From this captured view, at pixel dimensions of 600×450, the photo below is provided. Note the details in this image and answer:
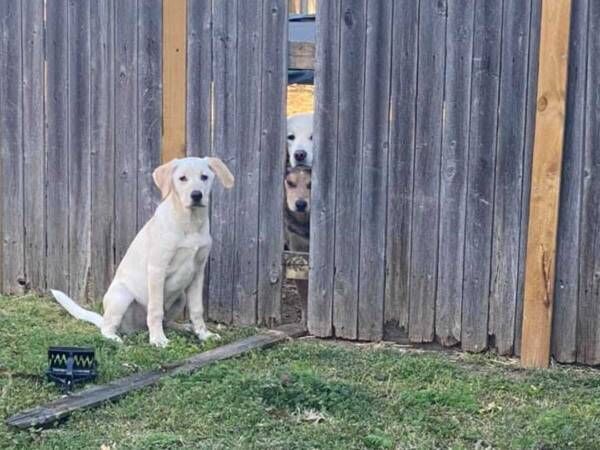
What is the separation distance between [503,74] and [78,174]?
2958mm

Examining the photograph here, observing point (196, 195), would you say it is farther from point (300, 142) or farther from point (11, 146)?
point (11, 146)

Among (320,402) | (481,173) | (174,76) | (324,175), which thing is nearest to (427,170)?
(481,173)

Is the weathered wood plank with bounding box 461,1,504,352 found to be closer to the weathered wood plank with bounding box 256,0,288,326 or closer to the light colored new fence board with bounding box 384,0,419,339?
the light colored new fence board with bounding box 384,0,419,339

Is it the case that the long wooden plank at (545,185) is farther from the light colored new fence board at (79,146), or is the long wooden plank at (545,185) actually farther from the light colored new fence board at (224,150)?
the light colored new fence board at (79,146)

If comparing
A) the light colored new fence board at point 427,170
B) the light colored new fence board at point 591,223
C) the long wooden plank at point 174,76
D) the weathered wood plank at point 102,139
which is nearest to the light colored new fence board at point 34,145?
the weathered wood plank at point 102,139

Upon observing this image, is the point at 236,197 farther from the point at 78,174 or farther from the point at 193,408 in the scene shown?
the point at 193,408

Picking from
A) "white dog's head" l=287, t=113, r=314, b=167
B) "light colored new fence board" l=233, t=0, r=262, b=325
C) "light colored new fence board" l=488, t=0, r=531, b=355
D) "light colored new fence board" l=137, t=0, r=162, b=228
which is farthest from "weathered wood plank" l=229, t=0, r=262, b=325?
"light colored new fence board" l=488, t=0, r=531, b=355

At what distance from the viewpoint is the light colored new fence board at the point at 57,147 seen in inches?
273

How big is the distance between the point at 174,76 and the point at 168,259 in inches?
49.0

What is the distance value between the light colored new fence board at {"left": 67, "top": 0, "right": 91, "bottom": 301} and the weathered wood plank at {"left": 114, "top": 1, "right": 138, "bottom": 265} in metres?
0.25

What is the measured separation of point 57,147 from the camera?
277 inches

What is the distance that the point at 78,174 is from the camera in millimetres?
6973

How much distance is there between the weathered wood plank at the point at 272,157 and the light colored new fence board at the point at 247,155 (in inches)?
1.5

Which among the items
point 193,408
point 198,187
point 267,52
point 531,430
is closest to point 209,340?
point 198,187
